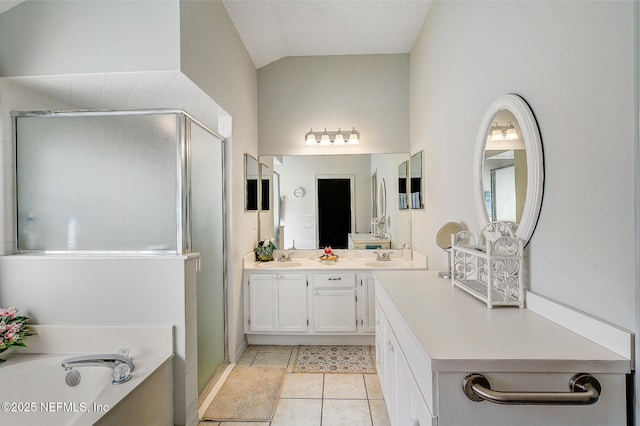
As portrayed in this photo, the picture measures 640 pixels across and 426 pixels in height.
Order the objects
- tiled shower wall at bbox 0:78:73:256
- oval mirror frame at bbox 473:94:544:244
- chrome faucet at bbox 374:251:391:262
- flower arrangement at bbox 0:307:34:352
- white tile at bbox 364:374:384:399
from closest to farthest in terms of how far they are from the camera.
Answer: oval mirror frame at bbox 473:94:544:244, flower arrangement at bbox 0:307:34:352, tiled shower wall at bbox 0:78:73:256, white tile at bbox 364:374:384:399, chrome faucet at bbox 374:251:391:262

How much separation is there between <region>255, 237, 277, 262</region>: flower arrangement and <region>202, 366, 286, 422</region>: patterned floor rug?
3.40ft

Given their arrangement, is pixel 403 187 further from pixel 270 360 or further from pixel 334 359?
pixel 270 360

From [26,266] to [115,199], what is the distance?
63 centimetres

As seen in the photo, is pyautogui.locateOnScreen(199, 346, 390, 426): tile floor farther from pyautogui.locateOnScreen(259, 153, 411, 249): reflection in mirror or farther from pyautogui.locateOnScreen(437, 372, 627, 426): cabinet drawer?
pyautogui.locateOnScreen(259, 153, 411, 249): reflection in mirror

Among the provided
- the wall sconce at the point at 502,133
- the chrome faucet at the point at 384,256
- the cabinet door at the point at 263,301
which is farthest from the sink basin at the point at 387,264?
the wall sconce at the point at 502,133

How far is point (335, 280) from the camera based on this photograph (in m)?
2.92

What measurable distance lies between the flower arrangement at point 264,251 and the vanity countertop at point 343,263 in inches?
2.5

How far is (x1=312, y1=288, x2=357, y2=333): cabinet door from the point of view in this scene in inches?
115

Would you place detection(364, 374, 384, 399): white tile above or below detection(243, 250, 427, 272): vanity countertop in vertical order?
below

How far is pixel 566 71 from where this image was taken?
107 centimetres

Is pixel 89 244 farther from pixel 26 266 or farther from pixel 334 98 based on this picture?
pixel 334 98

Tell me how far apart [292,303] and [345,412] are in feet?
3.65

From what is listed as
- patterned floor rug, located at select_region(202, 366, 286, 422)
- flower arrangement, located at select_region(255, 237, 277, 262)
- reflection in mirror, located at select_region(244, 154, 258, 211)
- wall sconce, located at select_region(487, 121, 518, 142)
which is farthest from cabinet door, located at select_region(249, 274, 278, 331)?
wall sconce, located at select_region(487, 121, 518, 142)

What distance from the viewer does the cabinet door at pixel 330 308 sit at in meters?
2.91
